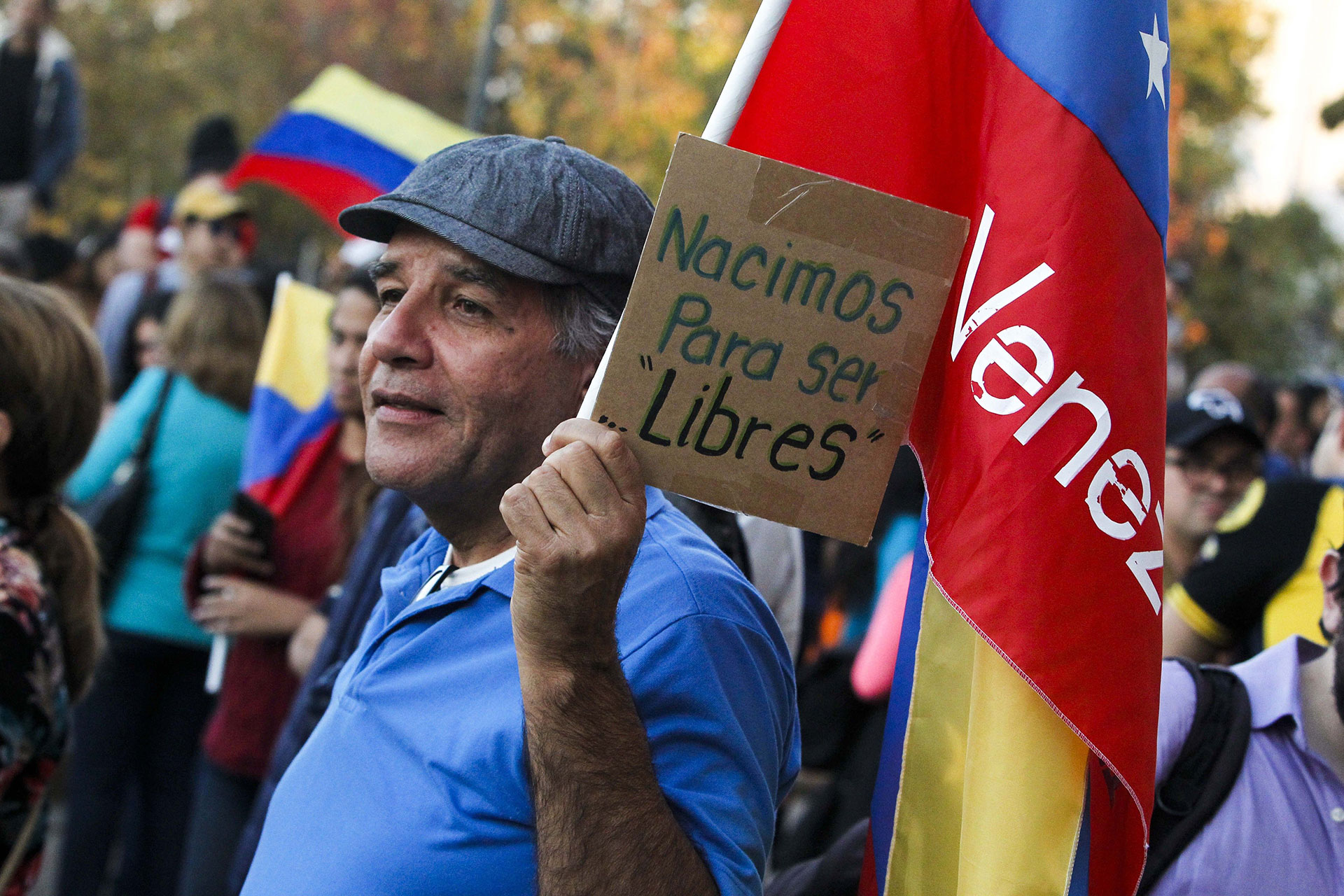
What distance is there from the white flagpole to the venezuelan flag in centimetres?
384

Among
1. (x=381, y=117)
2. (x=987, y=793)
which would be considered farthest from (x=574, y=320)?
(x=381, y=117)

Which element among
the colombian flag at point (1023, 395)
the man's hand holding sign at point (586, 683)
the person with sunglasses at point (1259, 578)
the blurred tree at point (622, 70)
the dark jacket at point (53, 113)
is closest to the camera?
the man's hand holding sign at point (586, 683)

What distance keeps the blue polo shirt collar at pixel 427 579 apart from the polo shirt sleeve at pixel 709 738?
0.24m

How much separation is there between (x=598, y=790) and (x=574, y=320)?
2.36 feet

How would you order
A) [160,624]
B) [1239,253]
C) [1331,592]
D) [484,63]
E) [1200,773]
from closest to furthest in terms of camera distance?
[1200,773], [1331,592], [160,624], [484,63], [1239,253]

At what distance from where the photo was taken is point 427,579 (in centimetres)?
218

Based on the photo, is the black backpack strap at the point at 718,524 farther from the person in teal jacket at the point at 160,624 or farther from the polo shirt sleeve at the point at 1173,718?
the person in teal jacket at the point at 160,624

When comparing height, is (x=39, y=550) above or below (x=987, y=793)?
below

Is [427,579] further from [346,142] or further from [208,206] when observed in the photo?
[208,206]

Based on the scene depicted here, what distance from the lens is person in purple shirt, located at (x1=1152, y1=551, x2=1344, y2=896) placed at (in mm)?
2084

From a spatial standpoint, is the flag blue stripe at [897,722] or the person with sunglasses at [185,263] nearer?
the flag blue stripe at [897,722]

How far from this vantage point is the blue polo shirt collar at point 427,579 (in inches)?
71.4

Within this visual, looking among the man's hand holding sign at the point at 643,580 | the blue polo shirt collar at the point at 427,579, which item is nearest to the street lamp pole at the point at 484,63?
the blue polo shirt collar at the point at 427,579

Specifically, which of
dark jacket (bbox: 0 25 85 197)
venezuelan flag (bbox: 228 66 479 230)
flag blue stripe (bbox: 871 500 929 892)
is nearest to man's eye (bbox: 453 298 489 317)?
flag blue stripe (bbox: 871 500 929 892)
